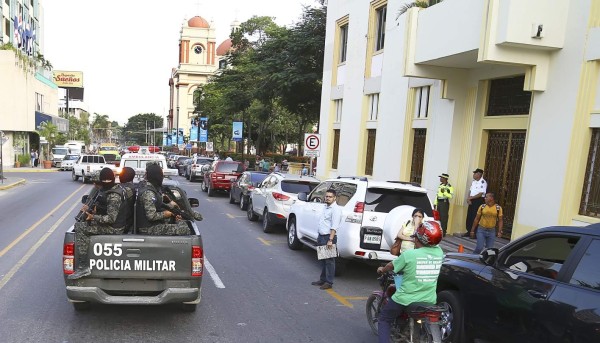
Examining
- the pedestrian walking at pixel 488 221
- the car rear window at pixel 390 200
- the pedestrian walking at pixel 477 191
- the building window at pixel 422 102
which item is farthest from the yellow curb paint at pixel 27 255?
the building window at pixel 422 102

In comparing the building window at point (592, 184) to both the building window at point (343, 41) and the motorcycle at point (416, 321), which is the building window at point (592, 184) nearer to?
the motorcycle at point (416, 321)

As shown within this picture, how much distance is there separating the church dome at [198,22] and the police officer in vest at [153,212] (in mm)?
101669

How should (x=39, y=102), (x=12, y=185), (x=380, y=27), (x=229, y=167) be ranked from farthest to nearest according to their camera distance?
(x=39, y=102)
(x=12, y=185)
(x=229, y=167)
(x=380, y=27)

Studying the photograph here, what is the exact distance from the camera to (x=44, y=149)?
48156 mm

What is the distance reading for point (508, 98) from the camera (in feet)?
38.2

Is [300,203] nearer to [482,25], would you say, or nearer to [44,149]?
[482,25]

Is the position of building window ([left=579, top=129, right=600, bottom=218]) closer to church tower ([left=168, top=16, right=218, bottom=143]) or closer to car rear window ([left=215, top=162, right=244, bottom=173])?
car rear window ([left=215, top=162, right=244, bottom=173])

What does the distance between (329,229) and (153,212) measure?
2.84 metres

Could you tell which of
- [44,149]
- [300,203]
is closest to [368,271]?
[300,203]

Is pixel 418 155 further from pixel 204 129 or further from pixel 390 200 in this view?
pixel 204 129

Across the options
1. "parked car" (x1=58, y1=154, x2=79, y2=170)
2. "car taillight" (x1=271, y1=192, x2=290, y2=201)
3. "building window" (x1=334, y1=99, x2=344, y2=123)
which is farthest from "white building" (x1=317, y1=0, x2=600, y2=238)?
"parked car" (x1=58, y1=154, x2=79, y2=170)

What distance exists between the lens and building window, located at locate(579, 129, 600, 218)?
8.81m

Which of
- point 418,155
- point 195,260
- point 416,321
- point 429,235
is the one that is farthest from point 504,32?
point 195,260

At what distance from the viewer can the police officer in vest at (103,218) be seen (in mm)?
5043
